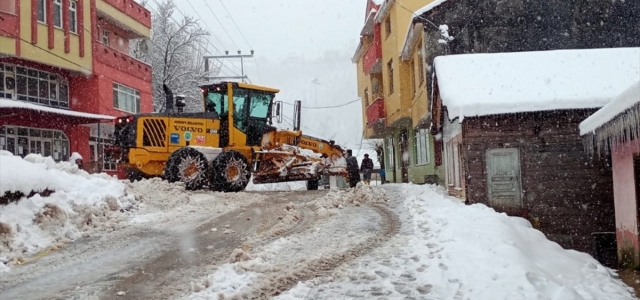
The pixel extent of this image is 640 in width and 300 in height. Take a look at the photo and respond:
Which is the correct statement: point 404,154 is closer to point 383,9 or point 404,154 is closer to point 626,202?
point 383,9

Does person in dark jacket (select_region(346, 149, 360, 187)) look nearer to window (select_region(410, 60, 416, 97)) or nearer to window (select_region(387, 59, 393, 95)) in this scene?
window (select_region(410, 60, 416, 97))

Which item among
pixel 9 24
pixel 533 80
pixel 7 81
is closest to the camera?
pixel 533 80

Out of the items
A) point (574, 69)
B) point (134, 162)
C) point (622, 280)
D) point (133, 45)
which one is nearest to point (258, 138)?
point (134, 162)

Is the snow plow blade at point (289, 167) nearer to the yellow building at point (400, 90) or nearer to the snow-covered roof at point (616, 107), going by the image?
the yellow building at point (400, 90)

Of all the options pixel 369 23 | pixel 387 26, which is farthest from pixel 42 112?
pixel 369 23

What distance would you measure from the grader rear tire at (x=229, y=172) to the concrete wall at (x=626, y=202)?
10.00 m

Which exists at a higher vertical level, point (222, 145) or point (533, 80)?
point (533, 80)

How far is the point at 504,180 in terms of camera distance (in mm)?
13500

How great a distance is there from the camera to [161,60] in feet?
142

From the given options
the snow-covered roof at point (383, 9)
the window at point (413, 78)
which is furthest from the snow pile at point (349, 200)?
the snow-covered roof at point (383, 9)

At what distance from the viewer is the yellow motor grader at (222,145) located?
55.8 feet

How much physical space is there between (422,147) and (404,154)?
5.60 m

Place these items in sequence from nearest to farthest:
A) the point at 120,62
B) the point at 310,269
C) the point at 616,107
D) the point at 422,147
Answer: the point at 310,269, the point at 616,107, the point at 422,147, the point at 120,62

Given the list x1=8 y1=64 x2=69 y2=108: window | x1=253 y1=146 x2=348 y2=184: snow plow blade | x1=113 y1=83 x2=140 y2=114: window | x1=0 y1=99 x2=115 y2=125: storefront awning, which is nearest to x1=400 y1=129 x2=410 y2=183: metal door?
x1=253 y1=146 x2=348 y2=184: snow plow blade
